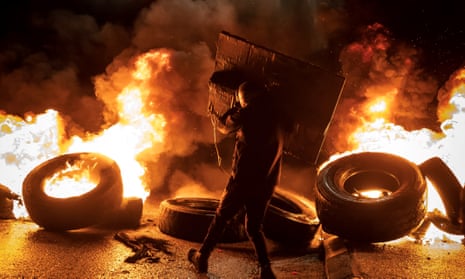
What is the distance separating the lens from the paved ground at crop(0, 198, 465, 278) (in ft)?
12.5

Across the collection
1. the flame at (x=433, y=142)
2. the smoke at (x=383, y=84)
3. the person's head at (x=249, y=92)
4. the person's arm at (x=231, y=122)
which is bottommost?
the person's arm at (x=231, y=122)

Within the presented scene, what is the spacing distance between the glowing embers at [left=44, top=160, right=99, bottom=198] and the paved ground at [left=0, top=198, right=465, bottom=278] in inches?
27.8

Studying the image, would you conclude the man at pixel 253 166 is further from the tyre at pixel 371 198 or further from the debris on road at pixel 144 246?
the tyre at pixel 371 198

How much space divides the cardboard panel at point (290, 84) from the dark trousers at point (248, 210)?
1.49m

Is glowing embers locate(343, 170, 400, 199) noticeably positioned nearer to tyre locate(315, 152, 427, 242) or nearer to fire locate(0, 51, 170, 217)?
tyre locate(315, 152, 427, 242)

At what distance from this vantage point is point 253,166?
12.9ft

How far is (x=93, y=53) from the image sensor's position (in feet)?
43.6

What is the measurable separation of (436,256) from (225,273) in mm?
2590

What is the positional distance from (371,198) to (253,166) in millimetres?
2063

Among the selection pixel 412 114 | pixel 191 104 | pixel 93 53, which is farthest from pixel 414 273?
pixel 93 53

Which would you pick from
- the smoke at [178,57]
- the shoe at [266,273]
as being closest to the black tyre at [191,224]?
the shoe at [266,273]

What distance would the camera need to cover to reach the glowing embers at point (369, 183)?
5758mm

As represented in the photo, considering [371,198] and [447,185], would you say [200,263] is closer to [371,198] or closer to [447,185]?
[371,198]

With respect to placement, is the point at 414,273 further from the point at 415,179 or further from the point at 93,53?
the point at 93,53
